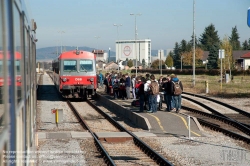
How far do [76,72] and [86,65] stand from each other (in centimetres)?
73

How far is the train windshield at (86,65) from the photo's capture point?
30.1 metres

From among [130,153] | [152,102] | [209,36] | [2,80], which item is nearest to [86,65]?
[152,102]

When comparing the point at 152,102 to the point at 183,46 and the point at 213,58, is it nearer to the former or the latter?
the point at 213,58

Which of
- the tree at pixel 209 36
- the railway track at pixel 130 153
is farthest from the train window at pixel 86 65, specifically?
the tree at pixel 209 36

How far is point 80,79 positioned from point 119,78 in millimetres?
2311

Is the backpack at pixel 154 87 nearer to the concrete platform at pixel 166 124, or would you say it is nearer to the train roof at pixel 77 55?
the concrete platform at pixel 166 124

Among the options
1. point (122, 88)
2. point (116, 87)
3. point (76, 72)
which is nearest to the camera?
point (122, 88)

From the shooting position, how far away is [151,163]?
36.9 ft

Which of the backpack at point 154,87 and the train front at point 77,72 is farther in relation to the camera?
the train front at point 77,72

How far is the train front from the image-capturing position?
98.2 feet

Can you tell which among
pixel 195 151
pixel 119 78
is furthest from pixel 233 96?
pixel 195 151

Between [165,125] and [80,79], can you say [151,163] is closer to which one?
[165,125]

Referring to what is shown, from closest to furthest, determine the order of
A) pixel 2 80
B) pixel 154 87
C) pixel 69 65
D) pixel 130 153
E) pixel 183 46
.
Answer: pixel 2 80 → pixel 130 153 → pixel 154 87 → pixel 69 65 → pixel 183 46

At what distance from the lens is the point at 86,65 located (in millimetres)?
30250
